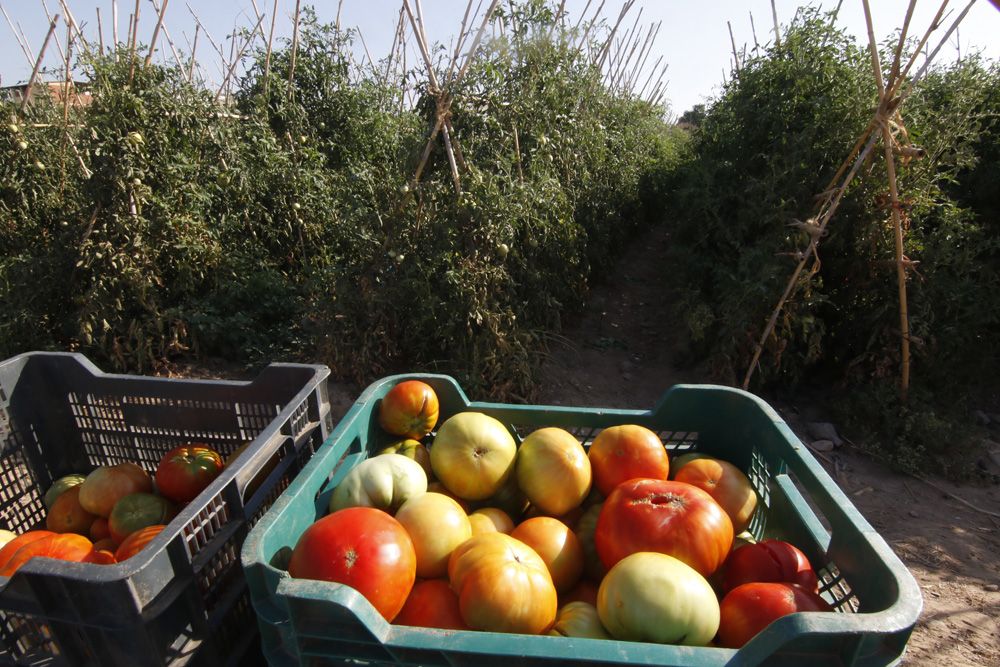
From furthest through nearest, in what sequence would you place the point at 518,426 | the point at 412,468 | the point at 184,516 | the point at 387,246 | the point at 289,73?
the point at 289,73 < the point at 387,246 < the point at 518,426 < the point at 412,468 < the point at 184,516

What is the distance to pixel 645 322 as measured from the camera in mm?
5012

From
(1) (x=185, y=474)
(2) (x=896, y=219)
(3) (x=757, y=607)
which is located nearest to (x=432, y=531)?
(3) (x=757, y=607)

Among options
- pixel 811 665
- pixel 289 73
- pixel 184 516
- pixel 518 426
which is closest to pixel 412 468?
pixel 518 426

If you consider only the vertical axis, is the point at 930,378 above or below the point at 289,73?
below

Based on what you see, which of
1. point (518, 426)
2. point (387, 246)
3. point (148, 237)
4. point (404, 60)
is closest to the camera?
point (518, 426)

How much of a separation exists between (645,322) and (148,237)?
3760mm

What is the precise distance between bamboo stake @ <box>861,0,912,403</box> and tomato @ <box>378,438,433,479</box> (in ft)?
8.76

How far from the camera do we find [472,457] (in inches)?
57.4

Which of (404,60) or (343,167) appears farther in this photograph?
(404,60)

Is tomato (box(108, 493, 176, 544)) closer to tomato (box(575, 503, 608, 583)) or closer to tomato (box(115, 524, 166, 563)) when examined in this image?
tomato (box(115, 524, 166, 563))

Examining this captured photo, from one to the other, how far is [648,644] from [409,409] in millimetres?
954

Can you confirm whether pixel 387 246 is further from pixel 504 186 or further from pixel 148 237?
pixel 148 237

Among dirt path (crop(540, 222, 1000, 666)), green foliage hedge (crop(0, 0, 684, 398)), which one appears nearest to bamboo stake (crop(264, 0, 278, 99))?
green foliage hedge (crop(0, 0, 684, 398))

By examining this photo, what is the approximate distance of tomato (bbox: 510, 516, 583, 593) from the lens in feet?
4.21
